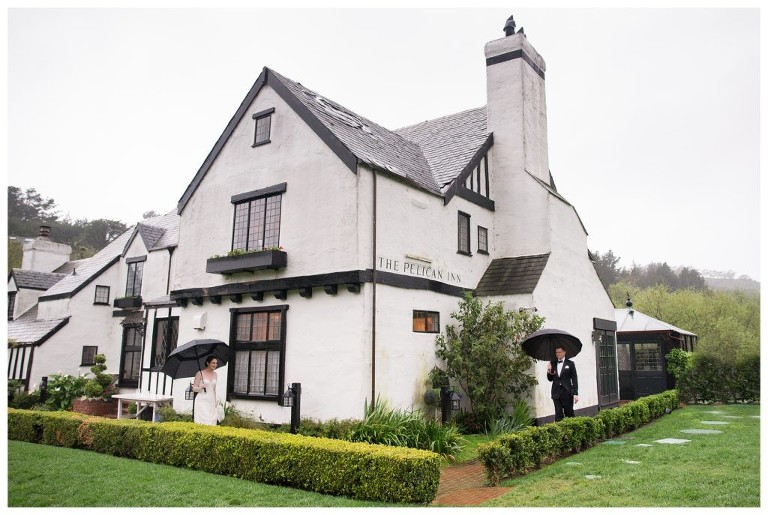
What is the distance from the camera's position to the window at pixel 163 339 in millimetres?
18048

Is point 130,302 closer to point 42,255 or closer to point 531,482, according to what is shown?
point 42,255

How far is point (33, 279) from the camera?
91.0 ft

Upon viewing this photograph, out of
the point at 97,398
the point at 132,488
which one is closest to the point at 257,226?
the point at 132,488

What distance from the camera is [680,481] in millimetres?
8195

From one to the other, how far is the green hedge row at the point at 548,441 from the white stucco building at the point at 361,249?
73.7 inches

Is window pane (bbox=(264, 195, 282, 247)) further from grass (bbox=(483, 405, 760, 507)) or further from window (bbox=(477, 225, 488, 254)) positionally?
grass (bbox=(483, 405, 760, 507))

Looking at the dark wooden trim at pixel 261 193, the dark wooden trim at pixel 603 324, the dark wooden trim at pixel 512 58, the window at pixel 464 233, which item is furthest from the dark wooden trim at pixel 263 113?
the dark wooden trim at pixel 603 324

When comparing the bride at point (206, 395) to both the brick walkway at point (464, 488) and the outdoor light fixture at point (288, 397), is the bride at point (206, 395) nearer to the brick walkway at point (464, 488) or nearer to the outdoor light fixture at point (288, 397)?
the outdoor light fixture at point (288, 397)

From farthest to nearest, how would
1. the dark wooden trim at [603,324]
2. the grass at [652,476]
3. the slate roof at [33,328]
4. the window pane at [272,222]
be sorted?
the slate roof at [33,328] → the dark wooden trim at [603,324] → the window pane at [272,222] → the grass at [652,476]

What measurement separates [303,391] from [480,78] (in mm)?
13003

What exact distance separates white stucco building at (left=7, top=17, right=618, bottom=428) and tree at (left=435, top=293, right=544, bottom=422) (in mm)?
603

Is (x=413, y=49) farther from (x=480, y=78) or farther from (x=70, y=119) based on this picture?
(x=70, y=119)

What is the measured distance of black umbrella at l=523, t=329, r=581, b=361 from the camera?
12531 mm

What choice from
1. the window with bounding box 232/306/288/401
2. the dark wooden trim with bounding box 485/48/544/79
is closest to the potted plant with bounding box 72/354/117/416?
the window with bounding box 232/306/288/401
